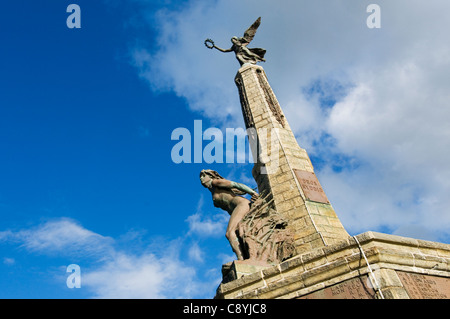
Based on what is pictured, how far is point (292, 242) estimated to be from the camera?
690cm

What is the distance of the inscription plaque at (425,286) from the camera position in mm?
4621

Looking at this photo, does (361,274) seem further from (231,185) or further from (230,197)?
(231,185)

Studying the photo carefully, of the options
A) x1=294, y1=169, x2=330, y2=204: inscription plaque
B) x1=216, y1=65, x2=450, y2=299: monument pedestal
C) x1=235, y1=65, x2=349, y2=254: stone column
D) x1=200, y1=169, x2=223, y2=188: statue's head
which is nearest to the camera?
x1=216, y1=65, x2=450, y2=299: monument pedestal

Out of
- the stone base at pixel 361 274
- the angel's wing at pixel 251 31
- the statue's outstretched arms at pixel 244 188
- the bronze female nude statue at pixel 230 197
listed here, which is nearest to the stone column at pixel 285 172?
the statue's outstretched arms at pixel 244 188

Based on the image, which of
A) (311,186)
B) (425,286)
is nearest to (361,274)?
(425,286)

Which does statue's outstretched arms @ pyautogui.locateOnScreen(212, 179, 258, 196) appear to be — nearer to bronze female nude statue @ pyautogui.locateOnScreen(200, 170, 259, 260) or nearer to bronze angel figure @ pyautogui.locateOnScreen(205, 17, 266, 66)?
bronze female nude statue @ pyautogui.locateOnScreen(200, 170, 259, 260)

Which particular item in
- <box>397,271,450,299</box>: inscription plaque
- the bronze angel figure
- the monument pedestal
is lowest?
<box>397,271,450,299</box>: inscription plaque

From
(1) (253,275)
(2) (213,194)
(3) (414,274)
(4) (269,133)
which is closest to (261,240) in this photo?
(1) (253,275)

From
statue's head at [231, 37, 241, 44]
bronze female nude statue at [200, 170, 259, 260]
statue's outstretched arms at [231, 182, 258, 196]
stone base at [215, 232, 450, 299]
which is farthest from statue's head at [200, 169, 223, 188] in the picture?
statue's head at [231, 37, 241, 44]

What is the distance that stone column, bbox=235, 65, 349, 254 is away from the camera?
23.5 ft

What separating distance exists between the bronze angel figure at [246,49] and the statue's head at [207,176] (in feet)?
17.7

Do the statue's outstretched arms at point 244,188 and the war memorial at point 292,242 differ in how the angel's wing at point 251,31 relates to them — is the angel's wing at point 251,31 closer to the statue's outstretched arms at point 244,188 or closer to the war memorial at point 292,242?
the war memorial at point 292,242

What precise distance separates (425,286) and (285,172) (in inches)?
159

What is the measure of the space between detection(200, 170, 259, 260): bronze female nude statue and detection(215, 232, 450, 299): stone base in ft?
5.85
